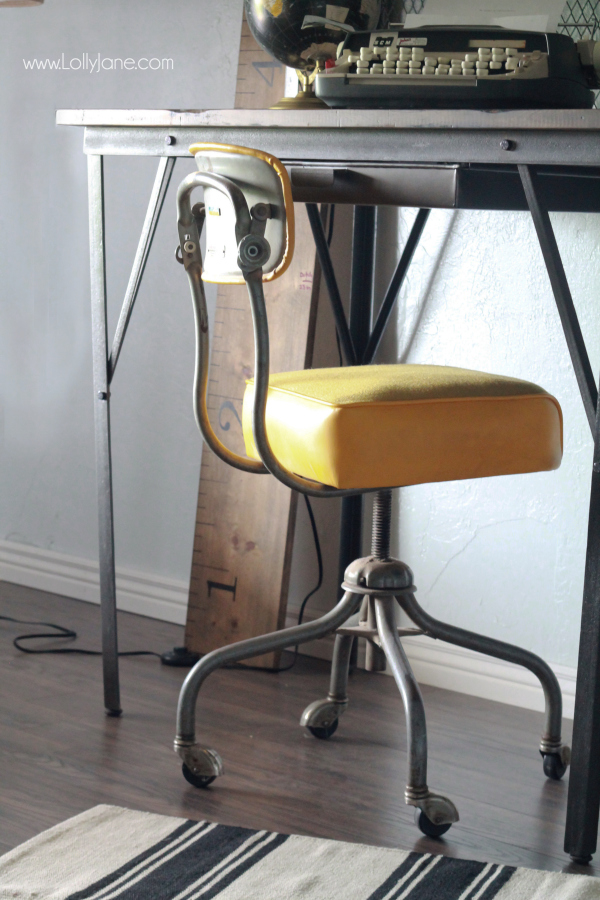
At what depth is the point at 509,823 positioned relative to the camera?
147cm

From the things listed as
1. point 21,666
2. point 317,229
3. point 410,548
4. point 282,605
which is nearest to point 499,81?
point 317,229

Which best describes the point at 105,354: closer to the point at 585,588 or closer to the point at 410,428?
the point at 410,428

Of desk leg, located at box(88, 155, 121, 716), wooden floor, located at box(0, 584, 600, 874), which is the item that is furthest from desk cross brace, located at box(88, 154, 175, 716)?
wooden floor, located at box(0, 584, 600, 874)

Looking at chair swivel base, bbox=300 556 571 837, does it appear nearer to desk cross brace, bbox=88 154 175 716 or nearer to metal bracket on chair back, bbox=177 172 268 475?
metal bracket on chair back, bbox=177 172 268 475

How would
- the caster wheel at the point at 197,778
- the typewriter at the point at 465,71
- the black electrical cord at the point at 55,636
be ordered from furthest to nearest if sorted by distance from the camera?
the black electrical cord at the point at 55,636, the caster wheel at the point at 197,778, the typewriter at the point at 465,71

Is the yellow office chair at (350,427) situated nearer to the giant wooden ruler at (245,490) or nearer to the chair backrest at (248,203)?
the chair backrest at (248,203)

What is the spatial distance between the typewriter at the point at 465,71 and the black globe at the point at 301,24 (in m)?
0.25

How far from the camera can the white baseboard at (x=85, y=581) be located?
7.72 ft

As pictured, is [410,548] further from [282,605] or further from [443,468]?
[443,468]

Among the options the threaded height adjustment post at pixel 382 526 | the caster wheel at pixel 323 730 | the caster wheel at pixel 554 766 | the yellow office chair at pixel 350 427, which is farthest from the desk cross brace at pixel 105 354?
the caster wheel at pixel 554 766

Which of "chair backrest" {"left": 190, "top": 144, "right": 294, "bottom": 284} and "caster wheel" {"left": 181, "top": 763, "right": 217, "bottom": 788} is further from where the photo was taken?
"caster wheel" {"left": 181, "top": 763, "right": 217, "bottom": 788}
